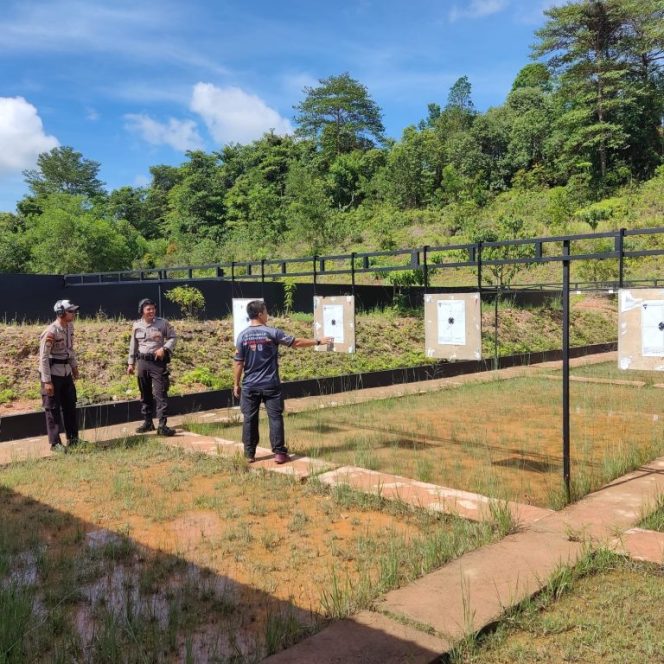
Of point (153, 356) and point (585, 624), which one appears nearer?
point (585, 624)

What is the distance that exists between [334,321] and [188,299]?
374 inches

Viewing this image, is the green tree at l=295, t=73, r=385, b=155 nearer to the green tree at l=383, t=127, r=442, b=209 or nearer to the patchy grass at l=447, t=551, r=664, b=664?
the green tree at l=383, t=127, r=442, b=209

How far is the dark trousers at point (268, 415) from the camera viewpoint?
20.0ft

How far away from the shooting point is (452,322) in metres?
7.01

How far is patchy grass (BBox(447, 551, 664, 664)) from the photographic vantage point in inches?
104

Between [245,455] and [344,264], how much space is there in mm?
28760

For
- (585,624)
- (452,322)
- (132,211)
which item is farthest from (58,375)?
(132,211)

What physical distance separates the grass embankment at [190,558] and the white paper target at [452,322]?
254 centimetres

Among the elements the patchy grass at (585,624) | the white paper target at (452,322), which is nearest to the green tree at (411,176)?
the white paper target at (452,322)

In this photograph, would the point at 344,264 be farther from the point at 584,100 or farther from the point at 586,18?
the point at 586,18

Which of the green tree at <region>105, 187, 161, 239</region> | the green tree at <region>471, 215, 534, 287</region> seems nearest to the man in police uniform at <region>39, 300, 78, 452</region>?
the green tree at <region>471, 215, 534, 287</region>

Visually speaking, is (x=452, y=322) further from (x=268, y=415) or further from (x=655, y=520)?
(x=655, y=520)

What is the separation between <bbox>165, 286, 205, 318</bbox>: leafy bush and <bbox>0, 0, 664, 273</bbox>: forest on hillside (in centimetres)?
1568

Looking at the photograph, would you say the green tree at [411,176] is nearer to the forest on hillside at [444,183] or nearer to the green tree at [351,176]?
the forest on hillside at [444,183]
